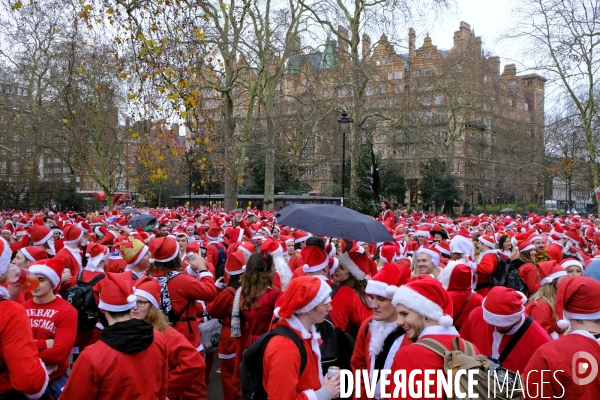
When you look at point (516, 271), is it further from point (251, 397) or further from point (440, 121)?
point (440, 121)

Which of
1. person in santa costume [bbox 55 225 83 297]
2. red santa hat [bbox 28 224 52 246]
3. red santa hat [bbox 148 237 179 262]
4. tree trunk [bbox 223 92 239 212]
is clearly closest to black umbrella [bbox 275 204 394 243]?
red santa hat [bbox 148 237 179 262]

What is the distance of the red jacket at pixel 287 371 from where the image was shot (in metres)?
2.85

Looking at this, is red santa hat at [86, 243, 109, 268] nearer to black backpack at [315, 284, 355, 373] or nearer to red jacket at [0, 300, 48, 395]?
red jacket at [0, 300, 48, 395]

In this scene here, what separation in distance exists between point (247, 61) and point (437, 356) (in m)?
25.9

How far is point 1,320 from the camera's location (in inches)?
119

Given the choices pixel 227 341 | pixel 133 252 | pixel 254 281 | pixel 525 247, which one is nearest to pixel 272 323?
pixel 254 281

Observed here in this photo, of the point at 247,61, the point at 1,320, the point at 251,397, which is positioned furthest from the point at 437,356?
the point at 247,61

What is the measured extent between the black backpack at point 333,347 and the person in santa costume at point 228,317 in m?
1.36

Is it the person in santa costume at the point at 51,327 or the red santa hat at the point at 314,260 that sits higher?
the red santa hat at the point at 314,260

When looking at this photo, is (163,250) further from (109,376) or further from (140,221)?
(140,221)

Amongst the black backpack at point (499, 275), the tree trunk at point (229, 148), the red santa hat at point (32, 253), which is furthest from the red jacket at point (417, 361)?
the tree trunk at point (229, 148)

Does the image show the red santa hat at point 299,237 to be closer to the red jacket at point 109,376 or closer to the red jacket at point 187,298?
the red jacket at point 187,298

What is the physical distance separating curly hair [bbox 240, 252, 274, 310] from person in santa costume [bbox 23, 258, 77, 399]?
1.36 meters

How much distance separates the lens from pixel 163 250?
5.15 meters
